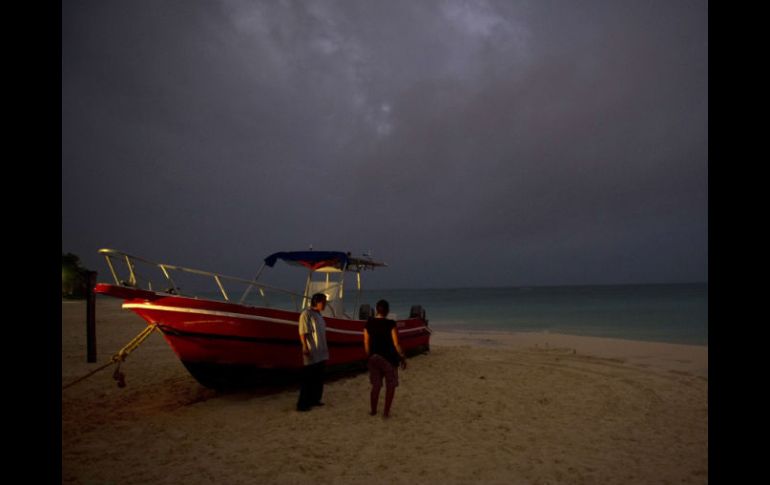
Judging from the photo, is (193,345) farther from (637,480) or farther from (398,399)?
(637,480)

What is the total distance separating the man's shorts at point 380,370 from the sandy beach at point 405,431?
2.12 feet

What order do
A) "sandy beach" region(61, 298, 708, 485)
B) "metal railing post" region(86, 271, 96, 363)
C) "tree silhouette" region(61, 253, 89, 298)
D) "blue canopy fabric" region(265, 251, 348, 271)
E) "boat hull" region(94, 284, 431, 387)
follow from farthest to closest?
"tree silhouette" region(61, 253, 89, 298) → "metal railing post" region(86, 271, 96, 363) → "blue canopy fabric" region(265, 251, 348, 271) → "boat hull" region(94, 284, 431, 387) → "sandy beach" region(61, 298, 708, 485)

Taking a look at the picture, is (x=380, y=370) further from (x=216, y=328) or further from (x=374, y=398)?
(x=216, y=328)

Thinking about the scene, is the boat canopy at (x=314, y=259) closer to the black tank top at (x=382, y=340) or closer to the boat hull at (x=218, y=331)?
the boat hull at (x=218, y=331)

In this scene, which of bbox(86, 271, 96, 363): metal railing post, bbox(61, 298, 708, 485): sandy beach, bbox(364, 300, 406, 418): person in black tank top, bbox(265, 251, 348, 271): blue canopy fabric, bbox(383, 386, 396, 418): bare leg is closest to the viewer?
bbox(61, 298, 708, 485): sandy beach

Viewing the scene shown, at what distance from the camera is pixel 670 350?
1645cm

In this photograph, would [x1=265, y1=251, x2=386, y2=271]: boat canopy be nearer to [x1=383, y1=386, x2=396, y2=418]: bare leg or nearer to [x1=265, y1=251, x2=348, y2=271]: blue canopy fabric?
[x1=265, y1=251, x2=348, y2=271]: blue canopy fabric

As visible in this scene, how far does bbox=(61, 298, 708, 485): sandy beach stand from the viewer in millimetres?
4789

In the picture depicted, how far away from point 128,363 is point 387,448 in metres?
9.99

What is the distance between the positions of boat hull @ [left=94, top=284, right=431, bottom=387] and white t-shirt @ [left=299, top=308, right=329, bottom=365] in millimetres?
1230

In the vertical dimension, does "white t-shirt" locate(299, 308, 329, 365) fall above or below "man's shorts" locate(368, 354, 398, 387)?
above

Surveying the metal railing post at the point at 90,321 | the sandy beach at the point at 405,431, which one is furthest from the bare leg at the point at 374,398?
the metal railing post at the point at 90,321

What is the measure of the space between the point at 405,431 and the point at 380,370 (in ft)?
3.11

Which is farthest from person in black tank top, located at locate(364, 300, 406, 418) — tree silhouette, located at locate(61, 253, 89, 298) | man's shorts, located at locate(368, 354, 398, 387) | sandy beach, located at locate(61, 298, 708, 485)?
tree silhouette, located at locate(61, 253, 89, 298)
